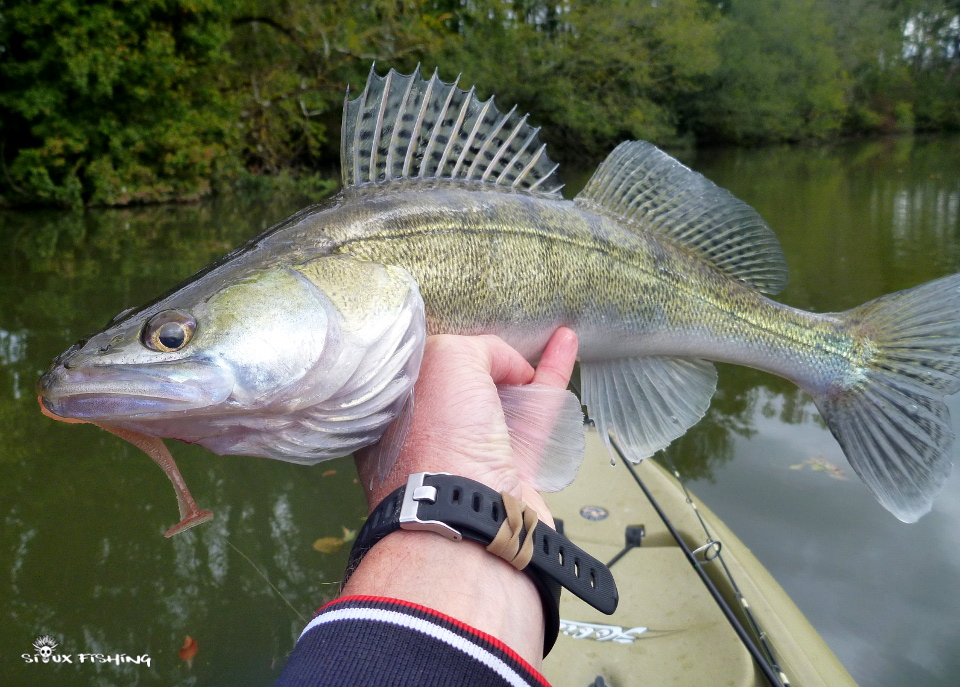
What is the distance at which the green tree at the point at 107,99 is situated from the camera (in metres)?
12.9

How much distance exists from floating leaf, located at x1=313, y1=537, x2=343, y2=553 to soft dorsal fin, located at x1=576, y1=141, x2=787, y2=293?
2.27 meters

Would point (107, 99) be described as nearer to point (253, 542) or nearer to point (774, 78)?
point (253, 542)

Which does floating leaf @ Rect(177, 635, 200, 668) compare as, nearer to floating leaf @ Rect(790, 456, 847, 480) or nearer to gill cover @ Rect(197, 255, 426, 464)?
gill cover @ Rect(197, 255, 426, 464)

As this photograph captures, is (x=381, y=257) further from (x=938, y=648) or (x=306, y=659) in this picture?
(x=938, y=648)

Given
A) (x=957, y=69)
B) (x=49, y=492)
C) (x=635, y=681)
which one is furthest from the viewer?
(x=957, y=69)

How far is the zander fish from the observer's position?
49.3 inches

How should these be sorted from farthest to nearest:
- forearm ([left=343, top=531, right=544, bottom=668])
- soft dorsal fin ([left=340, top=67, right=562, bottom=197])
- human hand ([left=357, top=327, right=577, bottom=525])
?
soft dorsal fin ([left=340, top=67, right=562, bottom=197]) < human hand ([left=357, top=327, right=577, bottom=525]) < forearm ([left=343, top=531, right=544, bottom=668])

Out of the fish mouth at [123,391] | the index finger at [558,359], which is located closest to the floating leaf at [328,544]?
the index finger at [558,359]

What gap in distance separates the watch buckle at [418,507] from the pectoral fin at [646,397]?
1.01m

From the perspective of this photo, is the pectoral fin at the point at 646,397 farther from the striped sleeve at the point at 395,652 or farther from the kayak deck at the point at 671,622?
the striped sleeve at the point at 395,652

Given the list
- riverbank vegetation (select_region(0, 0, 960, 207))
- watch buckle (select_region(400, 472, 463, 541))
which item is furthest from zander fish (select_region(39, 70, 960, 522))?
riverbank vegetation (select_region(0, 0, 960, 207))

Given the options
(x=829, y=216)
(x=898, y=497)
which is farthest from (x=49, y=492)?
(x=829, y=216)

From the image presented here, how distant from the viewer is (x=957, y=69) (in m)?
42.8

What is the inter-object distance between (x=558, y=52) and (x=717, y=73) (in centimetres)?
1278
